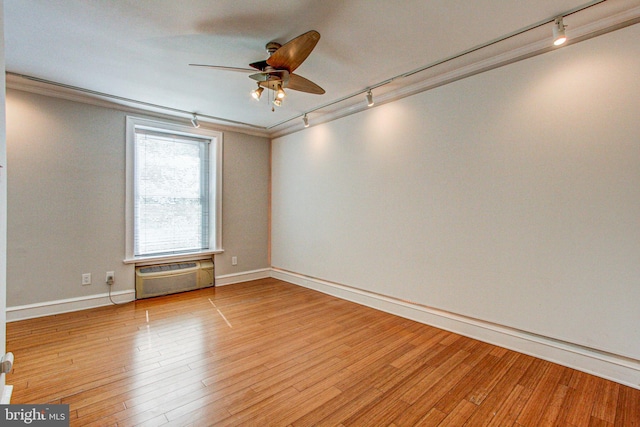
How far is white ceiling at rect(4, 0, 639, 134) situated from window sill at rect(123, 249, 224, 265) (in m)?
2.14

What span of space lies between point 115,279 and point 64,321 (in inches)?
27.2

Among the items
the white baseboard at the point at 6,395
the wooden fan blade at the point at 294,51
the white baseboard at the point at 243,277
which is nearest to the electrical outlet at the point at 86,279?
the white baseboard at the point at 243,277

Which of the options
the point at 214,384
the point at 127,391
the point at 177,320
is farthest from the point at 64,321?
the point at 214,384

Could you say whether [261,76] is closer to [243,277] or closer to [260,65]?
[260,65]

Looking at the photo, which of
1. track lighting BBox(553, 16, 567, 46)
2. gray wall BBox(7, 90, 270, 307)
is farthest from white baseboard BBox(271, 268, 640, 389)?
gray wall BBox(7, 90, 270, 307)

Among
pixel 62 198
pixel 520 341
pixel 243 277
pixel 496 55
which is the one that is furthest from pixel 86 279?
pixel 496 55

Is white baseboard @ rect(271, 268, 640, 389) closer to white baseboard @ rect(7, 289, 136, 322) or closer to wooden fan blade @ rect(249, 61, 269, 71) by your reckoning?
wooden fan blade @ rect(249, 61, 269, 71)

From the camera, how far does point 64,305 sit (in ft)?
10.9

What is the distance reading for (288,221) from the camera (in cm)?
483

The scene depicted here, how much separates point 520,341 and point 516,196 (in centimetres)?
126

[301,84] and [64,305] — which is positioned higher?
[301,84]

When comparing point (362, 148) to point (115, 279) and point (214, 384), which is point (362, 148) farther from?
point (115, 279)

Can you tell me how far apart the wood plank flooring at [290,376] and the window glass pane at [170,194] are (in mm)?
1291

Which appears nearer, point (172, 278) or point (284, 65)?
point (284, 65)
